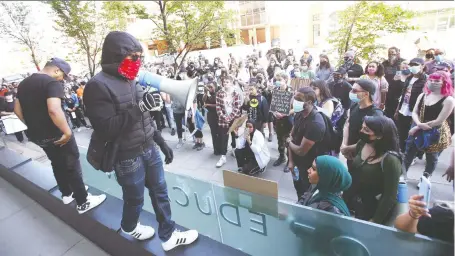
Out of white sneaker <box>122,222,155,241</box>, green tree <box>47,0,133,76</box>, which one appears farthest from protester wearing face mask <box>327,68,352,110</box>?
green tree <box>47,0,133,76</box>

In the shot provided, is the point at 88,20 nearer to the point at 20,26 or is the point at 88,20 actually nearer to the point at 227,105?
the point at 20,26

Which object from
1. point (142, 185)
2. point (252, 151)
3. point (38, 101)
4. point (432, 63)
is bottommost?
point (252, 151)

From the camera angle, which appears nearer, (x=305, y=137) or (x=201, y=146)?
(x=305, y=137)

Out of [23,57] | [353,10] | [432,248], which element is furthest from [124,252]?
[353,10]

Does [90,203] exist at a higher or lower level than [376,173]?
lower

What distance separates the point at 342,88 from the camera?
4.16 m

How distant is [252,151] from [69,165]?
7.94 ft

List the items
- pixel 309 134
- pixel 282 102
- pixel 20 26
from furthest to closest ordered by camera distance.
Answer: pixel 20 26, pixel 282 102, pixel 309 134

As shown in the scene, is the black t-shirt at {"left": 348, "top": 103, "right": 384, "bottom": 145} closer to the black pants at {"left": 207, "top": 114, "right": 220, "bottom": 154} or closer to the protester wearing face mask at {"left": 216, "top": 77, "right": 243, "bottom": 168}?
the protester wearing face mask at {"left": 216, "top": 77, "right": 243, "bottom": 168}

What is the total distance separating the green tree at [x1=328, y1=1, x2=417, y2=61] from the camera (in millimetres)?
5465

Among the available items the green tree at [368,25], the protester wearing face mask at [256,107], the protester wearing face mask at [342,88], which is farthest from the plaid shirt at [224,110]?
the green tree at [368,25]

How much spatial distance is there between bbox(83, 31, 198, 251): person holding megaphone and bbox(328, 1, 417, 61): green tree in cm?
579

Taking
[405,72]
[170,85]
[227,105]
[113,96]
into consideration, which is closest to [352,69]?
[405,72]

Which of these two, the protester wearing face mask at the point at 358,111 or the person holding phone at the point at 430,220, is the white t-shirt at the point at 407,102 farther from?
the person holding phone at the point at 430,220
